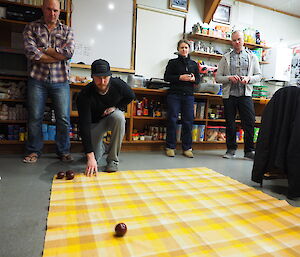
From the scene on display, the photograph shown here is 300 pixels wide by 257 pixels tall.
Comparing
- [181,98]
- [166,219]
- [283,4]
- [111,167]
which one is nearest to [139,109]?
[181,98]

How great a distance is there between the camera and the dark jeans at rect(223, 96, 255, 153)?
2852mm

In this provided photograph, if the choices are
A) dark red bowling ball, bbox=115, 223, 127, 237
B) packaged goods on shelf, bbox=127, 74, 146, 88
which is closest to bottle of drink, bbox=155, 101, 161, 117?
packaged goods on shelf, bbox=127, 74, 146, 88

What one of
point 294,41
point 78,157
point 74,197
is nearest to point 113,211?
point 74,197

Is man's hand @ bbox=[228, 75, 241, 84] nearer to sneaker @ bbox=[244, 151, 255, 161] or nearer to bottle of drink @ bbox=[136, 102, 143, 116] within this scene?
sneaker @ bbox=[244, 151, 255, 161]

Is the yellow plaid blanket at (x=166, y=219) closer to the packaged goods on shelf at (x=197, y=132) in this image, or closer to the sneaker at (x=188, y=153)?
the sneaker at (x=188, y=153)

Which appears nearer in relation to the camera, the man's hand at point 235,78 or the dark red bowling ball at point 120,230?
the dark red bowling ball at point 120,230

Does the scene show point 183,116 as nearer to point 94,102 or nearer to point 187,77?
point 187,77

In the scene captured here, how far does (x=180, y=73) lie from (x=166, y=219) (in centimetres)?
202

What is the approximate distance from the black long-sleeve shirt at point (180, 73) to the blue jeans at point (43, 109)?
3.95ft

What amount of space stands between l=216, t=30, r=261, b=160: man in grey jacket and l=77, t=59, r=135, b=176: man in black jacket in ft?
4.49

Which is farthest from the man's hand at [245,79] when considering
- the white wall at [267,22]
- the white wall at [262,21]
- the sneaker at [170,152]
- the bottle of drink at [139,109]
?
the white wall at [267,22]

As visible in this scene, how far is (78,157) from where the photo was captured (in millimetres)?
2576

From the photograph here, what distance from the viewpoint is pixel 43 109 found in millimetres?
2348

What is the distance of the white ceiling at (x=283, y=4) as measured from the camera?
4.07 m
